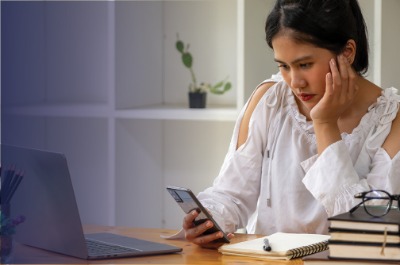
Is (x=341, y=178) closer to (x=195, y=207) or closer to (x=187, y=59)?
(x=195, y=207)

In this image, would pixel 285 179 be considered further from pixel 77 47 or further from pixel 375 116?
pixel 77 47

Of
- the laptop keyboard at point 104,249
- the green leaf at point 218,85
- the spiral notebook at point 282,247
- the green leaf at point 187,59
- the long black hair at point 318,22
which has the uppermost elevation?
the long black hair at point 318,22

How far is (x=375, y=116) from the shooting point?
2381 mm

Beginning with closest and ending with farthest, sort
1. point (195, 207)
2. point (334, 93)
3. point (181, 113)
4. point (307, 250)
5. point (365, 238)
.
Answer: point (365, 238)
point (307, 250)
point (195, 207)
point (334, 93)
point (181, 113)

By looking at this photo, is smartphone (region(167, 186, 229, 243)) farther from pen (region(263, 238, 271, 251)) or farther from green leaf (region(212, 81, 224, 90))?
green leaf (region(212, 81, 224, 90))

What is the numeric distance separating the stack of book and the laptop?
534 mm

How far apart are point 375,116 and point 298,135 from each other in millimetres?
243

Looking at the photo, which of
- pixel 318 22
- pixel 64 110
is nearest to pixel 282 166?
pixel 318 22

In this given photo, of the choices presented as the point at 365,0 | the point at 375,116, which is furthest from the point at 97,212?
the point at 375,116

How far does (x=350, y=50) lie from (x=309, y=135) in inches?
11.7

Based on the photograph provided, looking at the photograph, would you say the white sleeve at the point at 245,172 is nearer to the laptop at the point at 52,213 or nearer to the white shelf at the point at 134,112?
the laptop at the point at 52,213

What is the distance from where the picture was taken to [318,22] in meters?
2.26

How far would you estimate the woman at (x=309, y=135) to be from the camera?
2230mm

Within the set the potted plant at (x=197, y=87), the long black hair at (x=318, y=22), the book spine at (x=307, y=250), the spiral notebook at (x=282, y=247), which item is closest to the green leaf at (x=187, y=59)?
the potted plant at (x=197, y=87)
